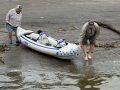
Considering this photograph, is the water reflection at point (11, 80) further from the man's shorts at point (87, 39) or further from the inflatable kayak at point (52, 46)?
the man's shorts at point (87, 39)

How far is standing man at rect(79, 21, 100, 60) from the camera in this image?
13.6 metres

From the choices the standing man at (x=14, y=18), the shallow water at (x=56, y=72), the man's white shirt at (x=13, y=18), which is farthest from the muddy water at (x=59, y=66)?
the man's white shirt at (x=13, y=18)

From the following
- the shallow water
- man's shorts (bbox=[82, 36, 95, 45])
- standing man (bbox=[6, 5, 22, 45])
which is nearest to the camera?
the shallow water

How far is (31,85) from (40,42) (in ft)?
12.9

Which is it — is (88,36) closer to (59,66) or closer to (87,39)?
(87,39)

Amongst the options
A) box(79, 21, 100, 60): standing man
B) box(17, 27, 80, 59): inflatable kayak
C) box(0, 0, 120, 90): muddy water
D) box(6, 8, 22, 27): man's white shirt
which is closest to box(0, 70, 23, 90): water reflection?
box(0, 0, 120, 90): muddy water

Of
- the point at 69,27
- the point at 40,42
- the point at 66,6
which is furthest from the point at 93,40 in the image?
the point at 66,6

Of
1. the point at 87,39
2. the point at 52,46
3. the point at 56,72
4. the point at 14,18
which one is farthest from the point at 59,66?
the point at 14,18

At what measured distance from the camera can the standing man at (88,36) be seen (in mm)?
13617

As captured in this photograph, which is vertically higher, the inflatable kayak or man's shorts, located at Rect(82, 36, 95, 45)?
man's shorts, located at Rect(82, 36, 95, 45)

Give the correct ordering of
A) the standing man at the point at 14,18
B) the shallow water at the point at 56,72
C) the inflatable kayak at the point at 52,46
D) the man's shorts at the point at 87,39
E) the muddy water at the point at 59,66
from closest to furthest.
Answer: the shallow water at the point at 56,72 < the muddy water at the point at 59,66 < the inflatable kayak at the point at 52,46 < the man's shorts at the point at 87,39 < the standing man at the point at 14,18

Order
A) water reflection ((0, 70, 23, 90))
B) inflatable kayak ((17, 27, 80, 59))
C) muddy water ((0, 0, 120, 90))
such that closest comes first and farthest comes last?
water reflection ((0, 70, 23, 90)) < muddy water ((0, 0, 120, 90)) < inflatable kayak ((17, 27, 80, 59))

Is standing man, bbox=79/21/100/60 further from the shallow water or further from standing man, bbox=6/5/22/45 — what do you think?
standing man, bbox=6/5/22/45

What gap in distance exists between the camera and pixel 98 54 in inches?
592
